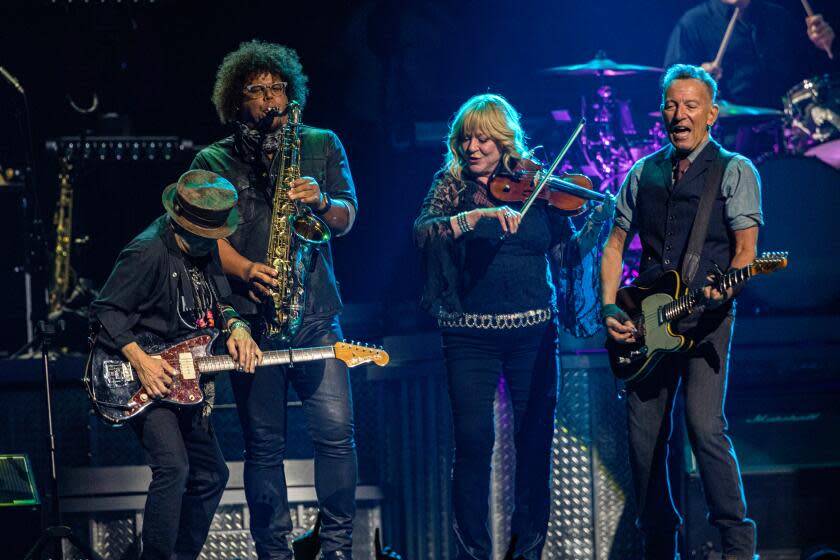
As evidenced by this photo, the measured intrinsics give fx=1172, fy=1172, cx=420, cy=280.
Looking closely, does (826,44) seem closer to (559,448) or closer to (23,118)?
(559,448)

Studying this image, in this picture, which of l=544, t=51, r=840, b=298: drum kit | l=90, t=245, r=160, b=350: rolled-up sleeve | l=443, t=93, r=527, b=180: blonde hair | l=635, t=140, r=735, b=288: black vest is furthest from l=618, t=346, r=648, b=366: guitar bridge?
l=90, t=245, r=160, b=350: rolled-up sleeve

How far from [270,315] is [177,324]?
0.43 metres

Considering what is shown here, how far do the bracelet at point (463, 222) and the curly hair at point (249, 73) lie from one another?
933 millimetres

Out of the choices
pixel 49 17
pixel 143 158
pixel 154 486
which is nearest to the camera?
pixel 154 486

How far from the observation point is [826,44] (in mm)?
8703

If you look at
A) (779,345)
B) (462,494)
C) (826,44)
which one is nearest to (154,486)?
(462,494)

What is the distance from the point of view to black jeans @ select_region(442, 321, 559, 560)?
562cm

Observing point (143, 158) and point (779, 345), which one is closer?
point (779, 345)

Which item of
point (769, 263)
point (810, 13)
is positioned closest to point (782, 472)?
point (769, 263)

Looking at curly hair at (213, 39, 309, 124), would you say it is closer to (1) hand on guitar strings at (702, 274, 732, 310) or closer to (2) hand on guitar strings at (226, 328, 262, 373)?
(2) hand on guitar strings at (226, 328, 262, 373)

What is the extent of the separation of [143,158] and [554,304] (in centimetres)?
318

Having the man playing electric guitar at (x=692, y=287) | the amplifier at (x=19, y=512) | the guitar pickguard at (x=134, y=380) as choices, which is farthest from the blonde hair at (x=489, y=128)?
the amplifier at (x=19, y=512)

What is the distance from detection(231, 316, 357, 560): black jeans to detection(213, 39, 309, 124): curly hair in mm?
1085

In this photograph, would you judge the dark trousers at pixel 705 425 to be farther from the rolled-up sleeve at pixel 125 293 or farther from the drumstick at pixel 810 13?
the drumstick at pixel 810 13
